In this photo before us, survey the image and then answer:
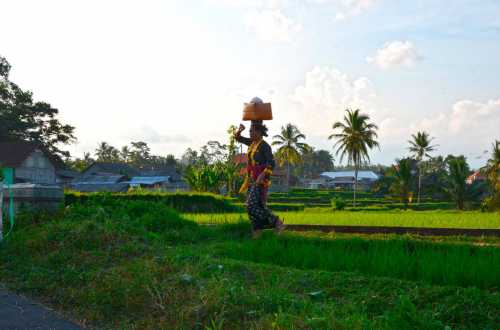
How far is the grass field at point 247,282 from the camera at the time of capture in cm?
301

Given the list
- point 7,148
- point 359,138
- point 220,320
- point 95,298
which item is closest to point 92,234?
point 95,298

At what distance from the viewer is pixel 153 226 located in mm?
8070

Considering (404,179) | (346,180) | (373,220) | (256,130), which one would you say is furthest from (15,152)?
(346,180)

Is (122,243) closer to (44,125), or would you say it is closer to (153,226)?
(153,226)

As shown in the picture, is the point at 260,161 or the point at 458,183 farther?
the point at 458,183

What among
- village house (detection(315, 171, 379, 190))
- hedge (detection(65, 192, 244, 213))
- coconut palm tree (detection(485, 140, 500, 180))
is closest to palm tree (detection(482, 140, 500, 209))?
coconut palm tree (detection(485, 140, 500, 180))

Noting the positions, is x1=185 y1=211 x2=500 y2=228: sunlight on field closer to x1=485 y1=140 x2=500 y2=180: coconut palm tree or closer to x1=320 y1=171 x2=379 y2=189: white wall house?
x1=485 y1=140 x2=500 y2=180: coconut palm tree

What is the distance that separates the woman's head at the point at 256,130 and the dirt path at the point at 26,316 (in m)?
4.16

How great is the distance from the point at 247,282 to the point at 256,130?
12.6 ft

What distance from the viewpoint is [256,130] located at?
24.5 ft

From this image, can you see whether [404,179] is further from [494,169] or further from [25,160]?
[25,160]

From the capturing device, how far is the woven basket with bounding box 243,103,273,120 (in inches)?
292

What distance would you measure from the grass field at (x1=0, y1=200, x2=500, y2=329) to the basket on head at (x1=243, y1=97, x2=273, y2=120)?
Result: 6.32 ft

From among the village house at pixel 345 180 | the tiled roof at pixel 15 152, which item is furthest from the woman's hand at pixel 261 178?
the village house at pixel 345 180
